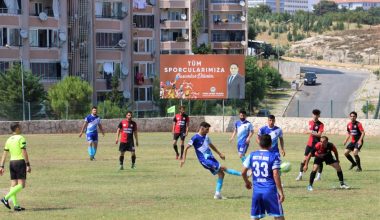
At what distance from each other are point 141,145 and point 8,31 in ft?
93.3

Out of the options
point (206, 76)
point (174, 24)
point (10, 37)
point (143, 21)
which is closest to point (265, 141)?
point (206, 76)

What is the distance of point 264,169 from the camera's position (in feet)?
49.1

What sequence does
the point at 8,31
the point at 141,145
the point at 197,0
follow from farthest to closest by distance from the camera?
the point at 197,0, the point at 8,31, the point at 141,145

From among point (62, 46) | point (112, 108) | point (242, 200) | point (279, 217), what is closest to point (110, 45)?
point (62, 46)

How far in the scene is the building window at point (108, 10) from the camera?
80938 millimetres

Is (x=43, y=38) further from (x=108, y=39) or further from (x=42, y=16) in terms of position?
(x=108, y=39)

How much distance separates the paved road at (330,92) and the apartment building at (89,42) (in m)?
14.5

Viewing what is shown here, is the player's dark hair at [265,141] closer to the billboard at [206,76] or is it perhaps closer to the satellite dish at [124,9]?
the billboard at [206,76]

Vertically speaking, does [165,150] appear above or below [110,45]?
below

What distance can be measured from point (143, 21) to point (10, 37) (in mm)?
21680

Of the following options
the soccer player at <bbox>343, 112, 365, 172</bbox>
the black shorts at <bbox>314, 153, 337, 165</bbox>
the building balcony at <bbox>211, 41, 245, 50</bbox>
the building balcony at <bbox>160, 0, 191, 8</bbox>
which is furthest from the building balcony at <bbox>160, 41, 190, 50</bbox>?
the black shorts at <bbox>314, 153, 337, 165</bbox>

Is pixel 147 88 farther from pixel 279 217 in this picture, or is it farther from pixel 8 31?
pixel 279 217

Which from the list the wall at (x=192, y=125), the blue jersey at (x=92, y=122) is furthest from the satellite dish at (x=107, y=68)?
the blue jersey at (x=92, y=122)

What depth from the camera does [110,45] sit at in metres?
81.7
